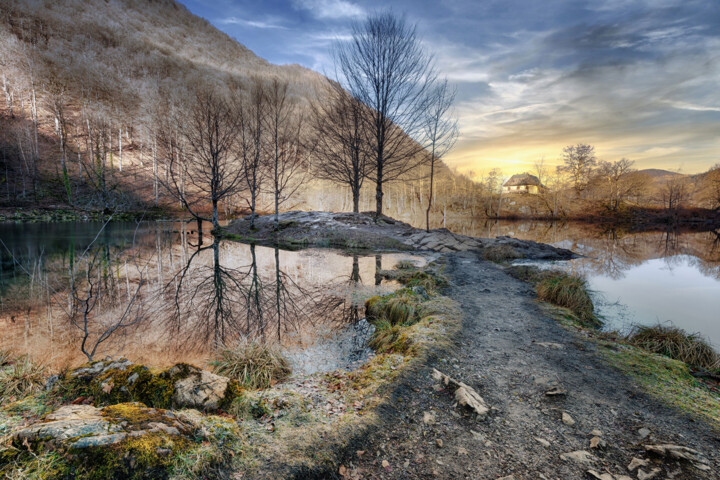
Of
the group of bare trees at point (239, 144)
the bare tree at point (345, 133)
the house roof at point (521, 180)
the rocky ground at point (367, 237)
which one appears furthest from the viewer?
the house roof at point (521, 180)

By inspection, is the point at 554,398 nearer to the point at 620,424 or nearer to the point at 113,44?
the point at 620,424

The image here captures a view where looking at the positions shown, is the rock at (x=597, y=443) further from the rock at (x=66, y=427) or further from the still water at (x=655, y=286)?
the still water at (x=655, y=286)

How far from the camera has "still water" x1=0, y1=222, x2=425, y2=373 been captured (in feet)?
16.8

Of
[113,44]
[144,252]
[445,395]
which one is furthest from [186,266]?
[113,44]

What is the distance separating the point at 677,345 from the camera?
5164 mm

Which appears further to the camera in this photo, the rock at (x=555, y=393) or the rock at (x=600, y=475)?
the rock at (x=555, y=393)

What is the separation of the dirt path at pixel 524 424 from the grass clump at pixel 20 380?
406 centimetres

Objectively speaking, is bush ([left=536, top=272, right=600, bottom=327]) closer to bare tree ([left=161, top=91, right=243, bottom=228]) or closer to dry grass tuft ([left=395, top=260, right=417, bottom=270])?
dry grass tuft ([left=395, top=260, right=417, bottom=270])

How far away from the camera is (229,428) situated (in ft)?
9.18

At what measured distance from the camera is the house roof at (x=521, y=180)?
80.6 meters

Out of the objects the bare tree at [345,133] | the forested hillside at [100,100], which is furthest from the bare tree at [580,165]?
the bare tree at [345,133]

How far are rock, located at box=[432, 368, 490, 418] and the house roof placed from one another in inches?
3451

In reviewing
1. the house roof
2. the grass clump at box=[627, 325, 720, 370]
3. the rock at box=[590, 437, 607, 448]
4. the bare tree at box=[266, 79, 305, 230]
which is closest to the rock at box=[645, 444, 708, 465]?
the rock at box=[590, 437, 607, 448]

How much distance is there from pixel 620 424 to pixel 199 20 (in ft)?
636
